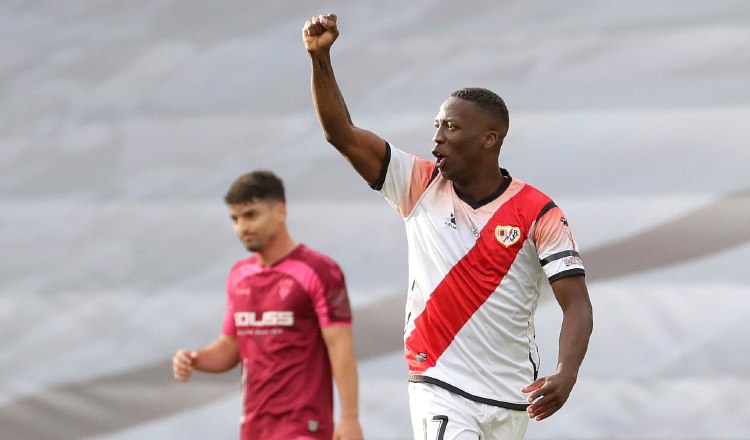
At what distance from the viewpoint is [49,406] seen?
6.58 metres

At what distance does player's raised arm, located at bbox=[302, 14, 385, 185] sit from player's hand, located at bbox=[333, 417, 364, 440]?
1.28m

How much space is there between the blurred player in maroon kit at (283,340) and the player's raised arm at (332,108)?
3.62 feet

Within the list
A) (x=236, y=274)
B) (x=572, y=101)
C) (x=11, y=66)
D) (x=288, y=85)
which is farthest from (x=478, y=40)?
(x=11, y=66)

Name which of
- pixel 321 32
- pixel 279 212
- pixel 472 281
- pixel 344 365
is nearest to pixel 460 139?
pixel 472 281

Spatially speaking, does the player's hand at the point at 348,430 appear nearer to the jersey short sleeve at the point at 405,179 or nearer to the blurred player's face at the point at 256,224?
the blurred player's face at the point at 256,224

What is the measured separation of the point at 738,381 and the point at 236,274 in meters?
2.34

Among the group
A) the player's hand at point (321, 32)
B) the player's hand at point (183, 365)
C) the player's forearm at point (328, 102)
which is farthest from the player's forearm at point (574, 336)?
the player's hand at point (183, 365)

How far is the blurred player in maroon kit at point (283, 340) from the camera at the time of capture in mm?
4934

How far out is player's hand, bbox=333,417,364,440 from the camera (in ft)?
16.2

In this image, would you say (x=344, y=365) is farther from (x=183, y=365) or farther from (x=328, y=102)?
(x=328, y=102)

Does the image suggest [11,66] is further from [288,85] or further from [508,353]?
[508,353]

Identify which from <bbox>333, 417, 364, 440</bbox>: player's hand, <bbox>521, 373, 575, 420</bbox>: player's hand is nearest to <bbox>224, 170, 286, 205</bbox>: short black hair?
<bbox>333, 417, 364, 440</bbox>: player's hand

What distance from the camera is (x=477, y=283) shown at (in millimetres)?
3986

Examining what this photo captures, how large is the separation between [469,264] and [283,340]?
3.92 ft
